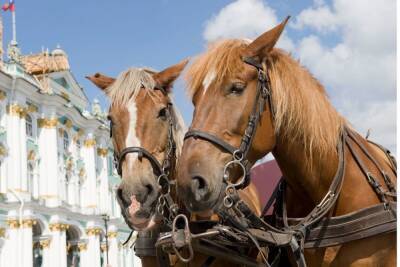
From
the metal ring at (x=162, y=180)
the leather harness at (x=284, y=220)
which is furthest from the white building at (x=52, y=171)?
the leather harness at (x=284, y=220)

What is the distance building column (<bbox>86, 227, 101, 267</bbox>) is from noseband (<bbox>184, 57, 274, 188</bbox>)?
1103 inches

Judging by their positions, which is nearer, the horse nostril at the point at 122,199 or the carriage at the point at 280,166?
the carriage at the point at 280,166

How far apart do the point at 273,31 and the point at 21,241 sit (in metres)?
22.4

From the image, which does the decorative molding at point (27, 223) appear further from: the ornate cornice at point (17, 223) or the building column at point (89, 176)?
the building column at point (89, 176)

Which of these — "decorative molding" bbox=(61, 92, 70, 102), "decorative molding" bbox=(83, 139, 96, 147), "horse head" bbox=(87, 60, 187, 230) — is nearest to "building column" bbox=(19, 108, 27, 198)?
"decorative molding" bbox=(61, 92, 70, 102)

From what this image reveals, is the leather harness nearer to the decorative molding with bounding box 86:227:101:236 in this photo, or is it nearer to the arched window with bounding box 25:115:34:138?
the arched window with bounding box 25:115:34:138

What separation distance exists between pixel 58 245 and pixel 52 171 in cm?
348

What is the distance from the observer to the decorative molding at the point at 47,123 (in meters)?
27.0

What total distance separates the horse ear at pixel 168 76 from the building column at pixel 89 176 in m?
26.3

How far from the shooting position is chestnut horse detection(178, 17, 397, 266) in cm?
272

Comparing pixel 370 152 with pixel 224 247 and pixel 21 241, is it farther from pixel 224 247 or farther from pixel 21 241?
pixel 21 241

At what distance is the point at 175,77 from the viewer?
4.65m

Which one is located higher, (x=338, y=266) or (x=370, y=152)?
(x=370, y=152)

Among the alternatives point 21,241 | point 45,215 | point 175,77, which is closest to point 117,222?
point 45,215
